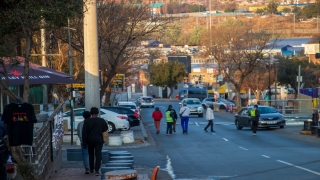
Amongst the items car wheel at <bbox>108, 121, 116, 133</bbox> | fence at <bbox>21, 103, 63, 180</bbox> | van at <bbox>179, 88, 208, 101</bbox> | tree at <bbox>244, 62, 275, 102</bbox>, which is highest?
tree at <bbox>244, 62, 275, 102</bbox>

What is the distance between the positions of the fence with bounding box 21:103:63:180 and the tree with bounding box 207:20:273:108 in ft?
167

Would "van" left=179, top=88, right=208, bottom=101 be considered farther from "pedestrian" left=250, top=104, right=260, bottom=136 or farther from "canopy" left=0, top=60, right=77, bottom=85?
"canopy" left=0, top=60, right=77, bottom=85

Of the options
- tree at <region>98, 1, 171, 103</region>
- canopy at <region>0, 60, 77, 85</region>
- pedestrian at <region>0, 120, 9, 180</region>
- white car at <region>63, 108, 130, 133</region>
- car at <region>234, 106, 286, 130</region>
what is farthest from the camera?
car at <region>234, 106, 286, 130</region>

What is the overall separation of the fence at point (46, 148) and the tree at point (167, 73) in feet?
304

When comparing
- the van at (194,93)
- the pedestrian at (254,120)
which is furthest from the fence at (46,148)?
the van at (194,93)

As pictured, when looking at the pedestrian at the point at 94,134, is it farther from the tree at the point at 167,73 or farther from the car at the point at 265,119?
the tree at the point at 167,73

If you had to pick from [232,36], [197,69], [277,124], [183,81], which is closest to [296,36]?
[197,69]

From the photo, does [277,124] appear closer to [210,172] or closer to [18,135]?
[210,172]

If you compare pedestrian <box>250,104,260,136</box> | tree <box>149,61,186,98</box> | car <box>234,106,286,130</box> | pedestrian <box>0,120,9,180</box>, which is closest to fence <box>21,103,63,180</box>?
pedestrian <box>0,120,9,180</box>

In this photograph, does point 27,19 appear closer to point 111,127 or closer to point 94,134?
point 94,134

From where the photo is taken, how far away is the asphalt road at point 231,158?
601 inches

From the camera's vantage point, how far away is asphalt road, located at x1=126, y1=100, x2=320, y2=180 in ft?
50.1

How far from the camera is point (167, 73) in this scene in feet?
360

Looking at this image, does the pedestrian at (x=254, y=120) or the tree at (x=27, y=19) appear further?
the pedestrian at (x=254, y=120)
